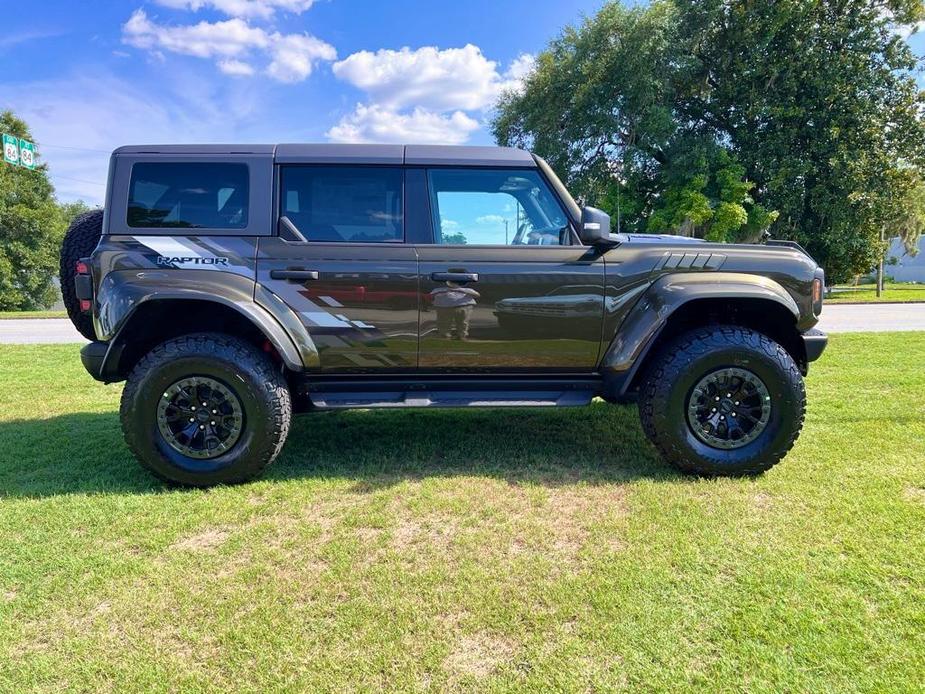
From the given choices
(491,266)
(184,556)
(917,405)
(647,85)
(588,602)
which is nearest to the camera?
(588,602)

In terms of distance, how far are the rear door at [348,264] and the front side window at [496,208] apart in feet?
0.91

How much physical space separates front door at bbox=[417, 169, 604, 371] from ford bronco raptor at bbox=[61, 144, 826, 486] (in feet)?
0.04

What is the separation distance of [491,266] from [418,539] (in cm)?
160

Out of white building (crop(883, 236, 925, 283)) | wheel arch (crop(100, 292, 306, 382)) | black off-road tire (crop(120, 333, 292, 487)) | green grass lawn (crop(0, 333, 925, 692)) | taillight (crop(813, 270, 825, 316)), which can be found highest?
white building (crop(883, 236, 925, 283))

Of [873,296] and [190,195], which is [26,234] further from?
[873,296]

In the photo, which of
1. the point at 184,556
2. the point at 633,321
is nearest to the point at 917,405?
the point at 633,321

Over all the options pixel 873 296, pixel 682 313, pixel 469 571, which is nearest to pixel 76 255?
pixel 469 571

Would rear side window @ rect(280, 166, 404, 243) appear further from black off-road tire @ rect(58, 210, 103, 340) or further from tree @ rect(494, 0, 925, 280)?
tree @ rect(494, 0, 925, 280)

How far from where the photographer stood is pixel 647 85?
18.4 metres

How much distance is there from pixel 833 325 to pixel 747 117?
11.1m

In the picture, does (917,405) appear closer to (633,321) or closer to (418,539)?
(633,321)

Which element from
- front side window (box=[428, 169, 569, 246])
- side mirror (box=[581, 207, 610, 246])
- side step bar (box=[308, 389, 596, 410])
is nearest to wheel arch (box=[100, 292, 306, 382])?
side step bar (box=[308, 389, 596, 410])

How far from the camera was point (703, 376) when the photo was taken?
3412 mm

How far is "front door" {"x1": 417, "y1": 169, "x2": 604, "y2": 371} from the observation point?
340 cm
